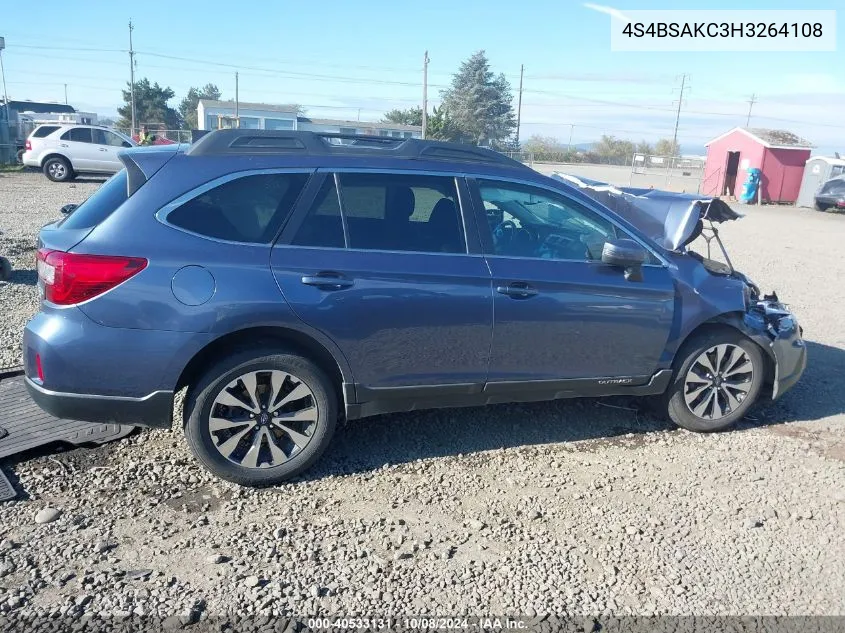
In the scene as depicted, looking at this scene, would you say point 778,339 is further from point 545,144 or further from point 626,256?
point 545,144

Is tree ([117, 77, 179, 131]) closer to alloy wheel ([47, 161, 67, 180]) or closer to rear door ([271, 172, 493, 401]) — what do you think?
alloy wheel ([47, 161, 67, 180])

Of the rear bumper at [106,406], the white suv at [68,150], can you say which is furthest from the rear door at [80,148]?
the rear bumper at [106,406]

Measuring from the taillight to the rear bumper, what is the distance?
0.49 metres

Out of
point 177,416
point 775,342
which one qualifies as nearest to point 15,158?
point 177,416

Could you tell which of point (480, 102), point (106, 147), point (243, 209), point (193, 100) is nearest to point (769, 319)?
point (243, 209)

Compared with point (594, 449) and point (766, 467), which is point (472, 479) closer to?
point (594, 449)

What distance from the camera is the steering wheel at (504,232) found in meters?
4.09

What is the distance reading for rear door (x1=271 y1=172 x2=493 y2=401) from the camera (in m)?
3.64

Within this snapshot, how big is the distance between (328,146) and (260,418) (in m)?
1.60

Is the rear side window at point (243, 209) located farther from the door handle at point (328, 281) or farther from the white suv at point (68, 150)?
the white suv at point (68, 150)

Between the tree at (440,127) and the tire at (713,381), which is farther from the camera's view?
the tree at (440,127)

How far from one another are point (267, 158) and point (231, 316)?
0.92m

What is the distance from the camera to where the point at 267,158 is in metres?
3.74

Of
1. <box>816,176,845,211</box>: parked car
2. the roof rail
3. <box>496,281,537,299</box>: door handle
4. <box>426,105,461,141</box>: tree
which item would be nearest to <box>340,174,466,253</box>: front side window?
the roof rail
